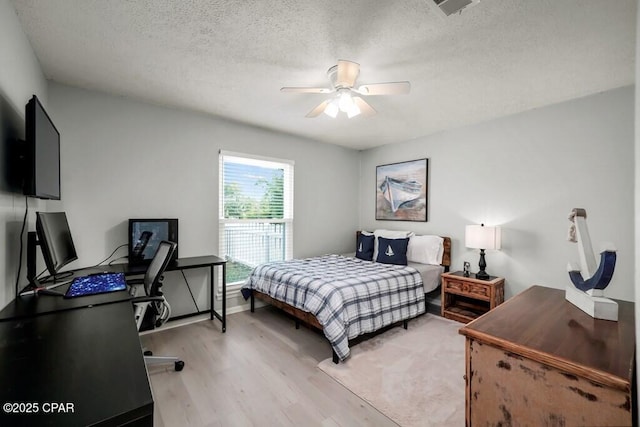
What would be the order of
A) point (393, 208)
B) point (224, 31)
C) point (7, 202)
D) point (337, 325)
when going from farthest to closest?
point (393, 208) < point (337, 325) < point (224, 31) < point (7, 202)

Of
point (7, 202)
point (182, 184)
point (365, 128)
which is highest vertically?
point (365, 128)

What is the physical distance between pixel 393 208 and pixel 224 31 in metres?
3.40

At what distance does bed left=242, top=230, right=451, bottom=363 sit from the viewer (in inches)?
97.4

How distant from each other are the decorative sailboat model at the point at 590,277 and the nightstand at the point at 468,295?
5.42 feet

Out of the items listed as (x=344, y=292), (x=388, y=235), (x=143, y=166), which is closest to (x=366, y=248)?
(x=388, y=235)

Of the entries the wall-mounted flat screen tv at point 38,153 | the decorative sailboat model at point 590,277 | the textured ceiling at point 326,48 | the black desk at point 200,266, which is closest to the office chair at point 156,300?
the black desk at point 200,266

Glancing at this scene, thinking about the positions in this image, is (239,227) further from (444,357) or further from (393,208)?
(444,357)

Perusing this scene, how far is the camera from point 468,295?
10.6 ft

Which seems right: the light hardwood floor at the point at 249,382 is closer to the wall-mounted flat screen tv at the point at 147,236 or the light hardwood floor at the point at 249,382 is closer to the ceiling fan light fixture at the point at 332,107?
the wall-mounted flat screen tv at the point at 147,236

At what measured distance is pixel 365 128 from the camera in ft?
12.4

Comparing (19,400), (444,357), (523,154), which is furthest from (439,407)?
(523,154)

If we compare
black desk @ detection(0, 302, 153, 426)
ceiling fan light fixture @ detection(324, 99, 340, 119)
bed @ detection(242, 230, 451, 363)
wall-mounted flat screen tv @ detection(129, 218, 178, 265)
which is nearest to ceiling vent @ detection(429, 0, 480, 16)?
ceiling fan light fixture @ detection(324, 99, 340, 119)

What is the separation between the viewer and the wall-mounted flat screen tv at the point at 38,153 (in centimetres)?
150

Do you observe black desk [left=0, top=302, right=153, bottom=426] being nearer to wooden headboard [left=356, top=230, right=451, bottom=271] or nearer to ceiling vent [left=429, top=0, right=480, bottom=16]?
ceiling vent [left=429, top=0, right=480, bottom=16]
